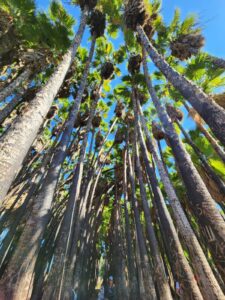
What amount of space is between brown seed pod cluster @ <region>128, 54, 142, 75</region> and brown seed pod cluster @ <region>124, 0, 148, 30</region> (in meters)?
1.99

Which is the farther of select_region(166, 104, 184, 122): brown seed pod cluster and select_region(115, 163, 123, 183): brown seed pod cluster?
select_region(115, 163, 123, 183): brown seed pod cluster

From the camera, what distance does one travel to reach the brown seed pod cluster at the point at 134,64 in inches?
329

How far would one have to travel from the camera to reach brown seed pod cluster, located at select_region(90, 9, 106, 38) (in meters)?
7.91

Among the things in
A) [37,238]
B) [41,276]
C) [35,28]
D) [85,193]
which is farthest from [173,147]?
[35,28]

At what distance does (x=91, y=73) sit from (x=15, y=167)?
30.1 feet

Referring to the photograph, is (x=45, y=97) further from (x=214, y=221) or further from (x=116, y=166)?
(x=116, y=166)

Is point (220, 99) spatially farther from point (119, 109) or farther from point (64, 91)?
point (64, 91)

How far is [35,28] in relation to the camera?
283 inches

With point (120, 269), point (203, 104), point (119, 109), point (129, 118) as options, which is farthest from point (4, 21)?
point (120, 269)

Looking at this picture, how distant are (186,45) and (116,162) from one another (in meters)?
7.11

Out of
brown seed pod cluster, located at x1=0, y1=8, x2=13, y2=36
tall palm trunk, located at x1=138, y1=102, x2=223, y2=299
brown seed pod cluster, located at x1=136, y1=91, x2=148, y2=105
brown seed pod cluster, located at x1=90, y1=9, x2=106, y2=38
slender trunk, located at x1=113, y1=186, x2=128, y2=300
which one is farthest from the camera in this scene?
brown seed pod cluster, located at x1=136, y1=91, x2=148, y2=105

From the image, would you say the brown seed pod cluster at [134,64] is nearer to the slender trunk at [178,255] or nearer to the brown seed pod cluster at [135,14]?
the brown seed pod cluster at [135,14]

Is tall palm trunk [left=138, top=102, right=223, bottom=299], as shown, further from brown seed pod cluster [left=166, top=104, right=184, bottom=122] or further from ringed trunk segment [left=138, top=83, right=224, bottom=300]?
brown seed pod cluster [left=166, top=104, right=184, bottom=122]

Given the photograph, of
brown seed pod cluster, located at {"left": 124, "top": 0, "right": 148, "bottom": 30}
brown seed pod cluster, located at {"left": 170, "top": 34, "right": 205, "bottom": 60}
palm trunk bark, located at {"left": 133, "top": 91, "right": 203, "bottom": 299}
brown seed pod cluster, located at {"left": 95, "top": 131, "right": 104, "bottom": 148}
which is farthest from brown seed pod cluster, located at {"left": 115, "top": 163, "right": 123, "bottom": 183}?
brown seed pod cluster, located at {"left": 124, "top": 0, "right": 148, "bottom": 30}
